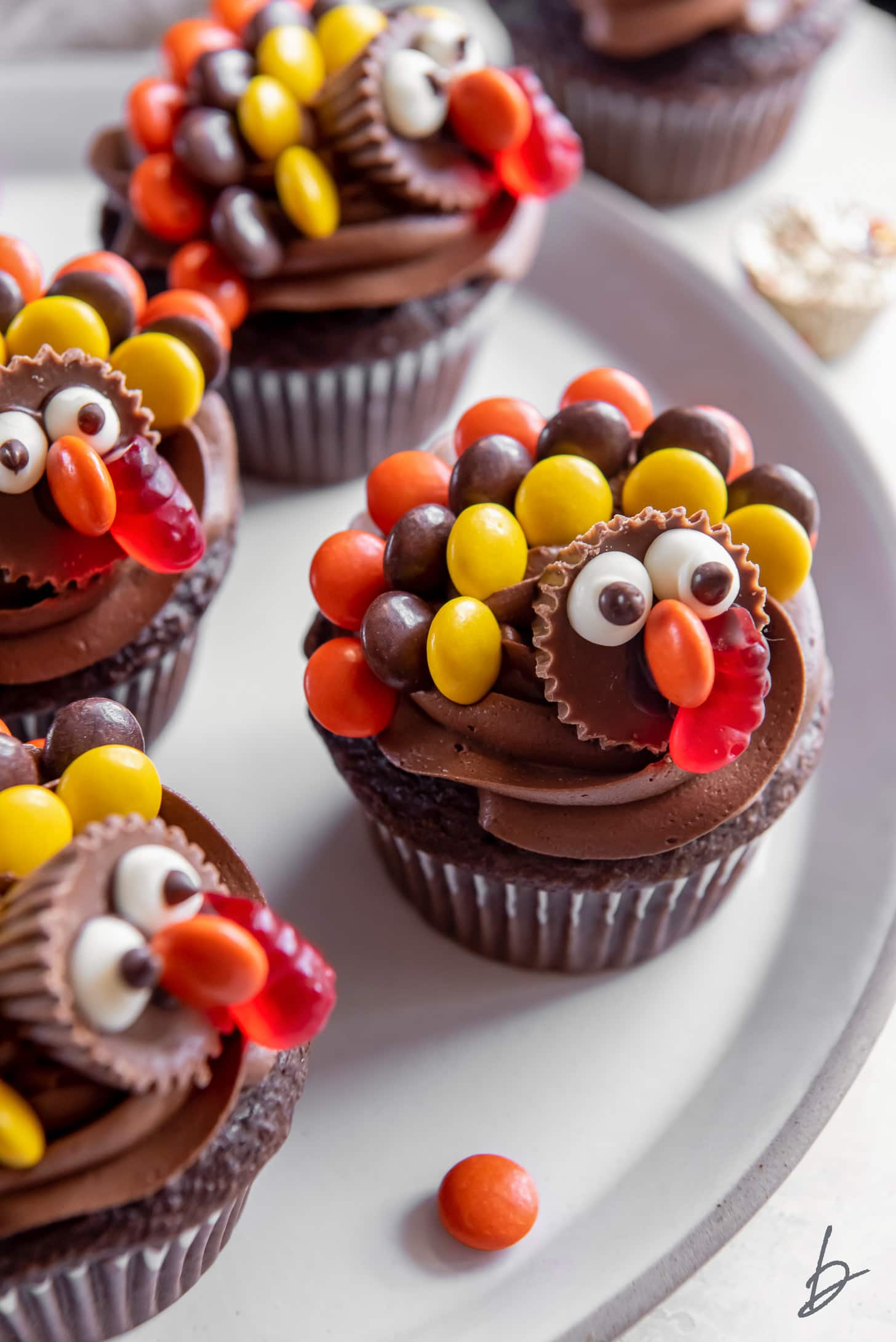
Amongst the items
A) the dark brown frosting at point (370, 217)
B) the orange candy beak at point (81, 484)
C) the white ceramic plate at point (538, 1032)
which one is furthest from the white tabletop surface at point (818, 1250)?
the orange candy beak at point (81, 484)

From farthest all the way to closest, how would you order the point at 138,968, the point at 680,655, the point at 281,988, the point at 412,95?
the point at 412,95 → the point at 680,655 → the point at 281,988 → the point at 138,968

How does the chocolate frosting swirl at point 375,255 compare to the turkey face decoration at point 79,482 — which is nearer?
the turkey face decoration at point 79,482

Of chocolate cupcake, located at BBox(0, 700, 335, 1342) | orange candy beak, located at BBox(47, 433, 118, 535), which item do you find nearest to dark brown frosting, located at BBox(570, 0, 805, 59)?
orange candy beak, located at BBox(47, 433, 118, 535)

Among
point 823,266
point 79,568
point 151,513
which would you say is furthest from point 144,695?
point 823,266

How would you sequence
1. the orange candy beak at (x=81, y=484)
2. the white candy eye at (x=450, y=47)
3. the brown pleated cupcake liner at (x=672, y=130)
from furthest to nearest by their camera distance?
the brown pleated cupcake liner at (x=672, y=130)
the white candy eye at (x=450, y=47)
the orange candy beak at (x=81, y=484)

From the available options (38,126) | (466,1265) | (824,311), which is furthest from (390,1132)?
(38,126)

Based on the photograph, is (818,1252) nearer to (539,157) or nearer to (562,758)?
(562,758)

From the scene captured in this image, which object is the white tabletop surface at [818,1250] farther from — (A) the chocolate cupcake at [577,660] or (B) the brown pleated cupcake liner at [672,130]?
(B) the brown pleated cupcake liner at [672,130]
